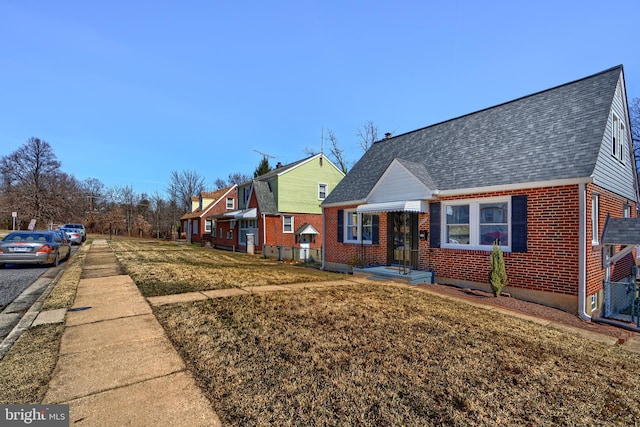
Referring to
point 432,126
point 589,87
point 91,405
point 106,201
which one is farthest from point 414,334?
point 106,201

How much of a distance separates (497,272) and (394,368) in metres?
5.63

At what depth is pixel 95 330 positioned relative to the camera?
4.80 m

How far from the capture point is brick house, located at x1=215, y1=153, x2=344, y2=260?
69.8ft

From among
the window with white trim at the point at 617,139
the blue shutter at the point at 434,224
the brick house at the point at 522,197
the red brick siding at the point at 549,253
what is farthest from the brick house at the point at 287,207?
the window with white trim at the point at 617,139

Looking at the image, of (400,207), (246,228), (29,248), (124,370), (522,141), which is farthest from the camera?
(246,228)

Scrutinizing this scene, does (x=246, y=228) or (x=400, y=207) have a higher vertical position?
(x=400, y=207)

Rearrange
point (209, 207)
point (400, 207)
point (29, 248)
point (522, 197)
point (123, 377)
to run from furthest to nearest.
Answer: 1. point (209, 207)
2. point (29, 248)
3. point (400, 207)
4. point (522, 197)
5. point (123, 377)

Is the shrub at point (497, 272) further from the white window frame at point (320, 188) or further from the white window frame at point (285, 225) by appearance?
the white window frame at point (320, 188)

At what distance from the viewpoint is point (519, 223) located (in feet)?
26.3

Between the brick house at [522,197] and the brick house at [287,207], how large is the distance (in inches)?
380

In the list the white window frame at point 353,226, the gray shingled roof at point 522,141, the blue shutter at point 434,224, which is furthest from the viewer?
the white window frame at point 353,226

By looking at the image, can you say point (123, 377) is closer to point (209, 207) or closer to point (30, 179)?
point (209, 207)

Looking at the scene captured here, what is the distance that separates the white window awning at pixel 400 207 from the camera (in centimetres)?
958

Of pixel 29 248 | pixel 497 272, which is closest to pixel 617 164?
pixel 497 272
